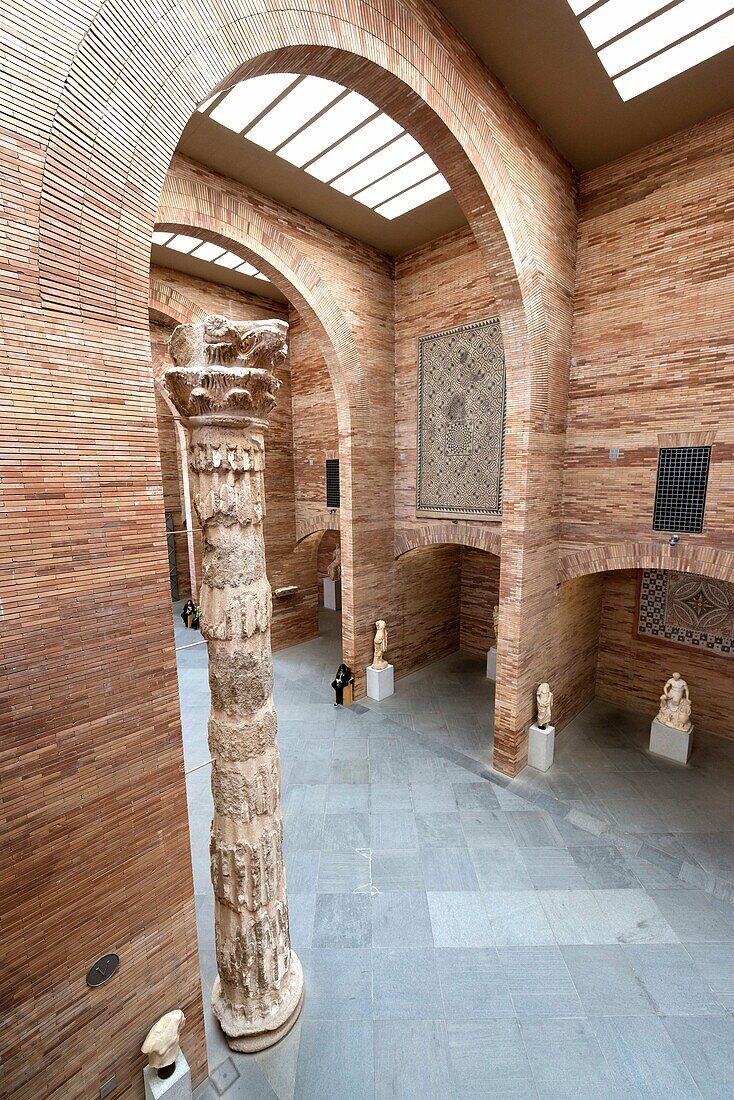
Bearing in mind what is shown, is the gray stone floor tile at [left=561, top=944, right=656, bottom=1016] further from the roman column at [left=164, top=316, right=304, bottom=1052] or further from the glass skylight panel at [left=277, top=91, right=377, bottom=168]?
the glass skylight panel at [left=277, top=91, right=377, bottom=168]

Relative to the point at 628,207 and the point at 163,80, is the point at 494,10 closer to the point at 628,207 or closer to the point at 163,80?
the point at 628,207

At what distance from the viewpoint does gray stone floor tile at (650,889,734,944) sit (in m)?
3.91

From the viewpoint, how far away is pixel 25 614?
1.92m

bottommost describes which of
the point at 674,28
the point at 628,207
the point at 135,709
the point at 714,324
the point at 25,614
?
the point at 135,709

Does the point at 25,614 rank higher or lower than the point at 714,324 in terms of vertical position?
lower

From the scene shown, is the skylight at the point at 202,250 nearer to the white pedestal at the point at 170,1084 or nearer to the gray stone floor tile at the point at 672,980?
the white pedestal at the point at 170,1084

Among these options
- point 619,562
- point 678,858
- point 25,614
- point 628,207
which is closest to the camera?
point 25,614

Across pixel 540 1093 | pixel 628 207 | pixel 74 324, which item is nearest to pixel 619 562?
pixel 628 207

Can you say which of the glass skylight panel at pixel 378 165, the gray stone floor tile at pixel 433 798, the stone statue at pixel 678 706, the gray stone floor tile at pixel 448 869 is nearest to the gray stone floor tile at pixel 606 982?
the gray stone floor tile at pixel 448 869

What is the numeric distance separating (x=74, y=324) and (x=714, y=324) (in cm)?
580

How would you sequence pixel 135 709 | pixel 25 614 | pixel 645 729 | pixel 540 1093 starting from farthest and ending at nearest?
pixel 645 729
pixel 540 1093
pixel 135 709
pixel 25 614

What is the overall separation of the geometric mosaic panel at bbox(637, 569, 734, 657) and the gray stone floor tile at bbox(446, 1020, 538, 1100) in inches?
228

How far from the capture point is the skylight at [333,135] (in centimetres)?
426

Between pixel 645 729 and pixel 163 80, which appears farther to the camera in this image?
pixel 645 729
